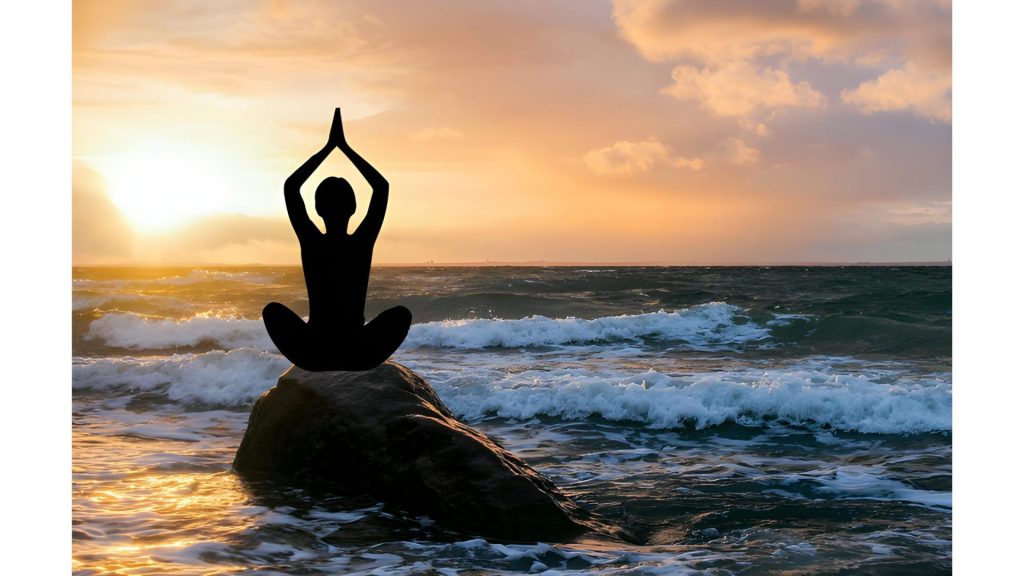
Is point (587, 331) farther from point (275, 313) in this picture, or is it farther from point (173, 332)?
point (275, 313)

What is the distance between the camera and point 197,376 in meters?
17.4

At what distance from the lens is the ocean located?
676cm

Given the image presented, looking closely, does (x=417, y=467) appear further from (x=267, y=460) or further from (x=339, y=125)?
(x=339, y=125)

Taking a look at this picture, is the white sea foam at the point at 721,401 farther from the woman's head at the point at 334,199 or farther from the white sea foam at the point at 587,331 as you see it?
the white sea foam at the point at 587,331

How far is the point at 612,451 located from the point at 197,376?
9.83m

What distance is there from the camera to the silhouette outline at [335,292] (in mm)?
6078

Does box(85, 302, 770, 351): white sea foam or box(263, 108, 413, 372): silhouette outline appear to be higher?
box(263, 108, 413, 372): silhouette outline

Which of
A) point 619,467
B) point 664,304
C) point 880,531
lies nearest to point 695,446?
point 619,467

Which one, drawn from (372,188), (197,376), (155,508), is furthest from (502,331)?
(372,188)

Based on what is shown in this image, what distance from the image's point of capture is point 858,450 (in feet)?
38.4

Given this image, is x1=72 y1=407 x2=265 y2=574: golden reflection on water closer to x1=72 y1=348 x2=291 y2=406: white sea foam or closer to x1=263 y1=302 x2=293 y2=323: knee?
x1=263 y1=302 x2=293 y2=323: knee

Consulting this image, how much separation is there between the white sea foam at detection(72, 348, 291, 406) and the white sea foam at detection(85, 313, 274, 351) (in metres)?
9.56

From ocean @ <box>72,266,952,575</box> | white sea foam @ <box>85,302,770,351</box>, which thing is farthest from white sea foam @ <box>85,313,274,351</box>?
ocean @ <box>72,266,952,575</box>
